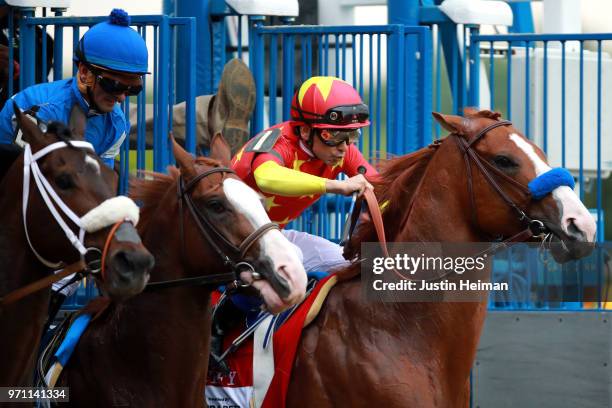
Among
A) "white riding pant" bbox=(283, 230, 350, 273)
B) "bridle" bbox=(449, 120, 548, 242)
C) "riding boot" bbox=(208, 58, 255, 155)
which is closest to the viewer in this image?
"bridle" bbox=(449, 120, 548, 242)

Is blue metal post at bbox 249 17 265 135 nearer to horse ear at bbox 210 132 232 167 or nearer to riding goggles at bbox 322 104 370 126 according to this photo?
riding goggles at bbox 322 104 370 126

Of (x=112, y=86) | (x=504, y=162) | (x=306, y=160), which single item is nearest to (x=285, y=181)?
(x=306, y=160)

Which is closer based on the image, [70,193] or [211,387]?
[70,193]

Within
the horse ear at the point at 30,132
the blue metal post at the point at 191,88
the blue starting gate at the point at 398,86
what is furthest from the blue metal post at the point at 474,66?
the horse ear at the point at 30,132

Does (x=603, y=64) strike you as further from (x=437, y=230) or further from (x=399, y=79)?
(x=437, y=230)

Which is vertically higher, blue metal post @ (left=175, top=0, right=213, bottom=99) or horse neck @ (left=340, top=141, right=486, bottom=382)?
blue metal post @ (left=175, top=0, right=213, bottom=99)

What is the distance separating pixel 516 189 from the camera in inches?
225

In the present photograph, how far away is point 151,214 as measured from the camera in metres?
5.41

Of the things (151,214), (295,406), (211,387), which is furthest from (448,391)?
(151,214)

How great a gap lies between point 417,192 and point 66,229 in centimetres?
190

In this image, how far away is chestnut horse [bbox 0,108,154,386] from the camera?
4.70 meters

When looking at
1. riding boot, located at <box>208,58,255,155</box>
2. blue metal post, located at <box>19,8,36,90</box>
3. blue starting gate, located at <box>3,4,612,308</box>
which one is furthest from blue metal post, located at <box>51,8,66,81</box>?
riding boot, located at <box>208,58,255,155</box>

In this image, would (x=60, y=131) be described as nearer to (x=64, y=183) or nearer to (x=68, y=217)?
(x=64, y=183)

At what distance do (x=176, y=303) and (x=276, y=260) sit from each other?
58cm
